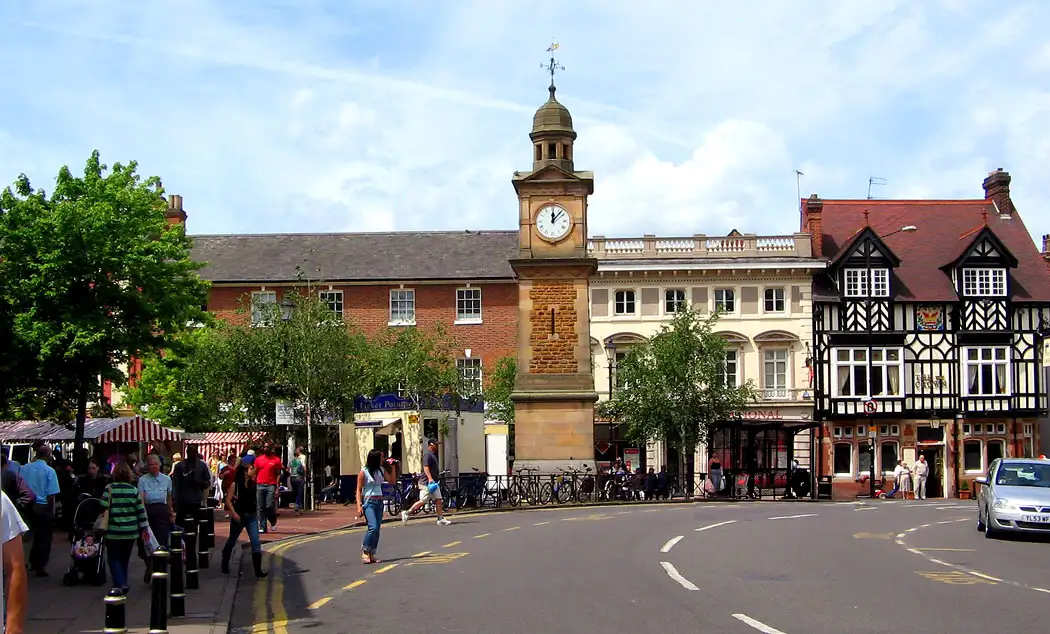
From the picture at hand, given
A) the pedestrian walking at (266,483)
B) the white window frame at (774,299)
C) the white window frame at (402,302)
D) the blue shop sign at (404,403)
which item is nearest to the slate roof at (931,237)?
the white window frame at (774,299)

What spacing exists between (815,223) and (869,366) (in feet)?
22.4

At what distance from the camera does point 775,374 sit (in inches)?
2189

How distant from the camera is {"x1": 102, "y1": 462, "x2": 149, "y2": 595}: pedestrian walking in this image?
13383mm

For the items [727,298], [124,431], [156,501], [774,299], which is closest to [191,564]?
[156,501]

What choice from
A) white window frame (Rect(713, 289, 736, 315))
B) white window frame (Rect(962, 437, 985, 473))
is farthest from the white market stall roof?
white window frame (Rect(962, 437, 985, 473))

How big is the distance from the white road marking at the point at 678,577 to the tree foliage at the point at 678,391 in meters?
27.1

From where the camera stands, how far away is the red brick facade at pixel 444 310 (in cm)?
5675

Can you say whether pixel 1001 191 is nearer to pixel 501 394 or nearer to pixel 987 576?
pixel 501 394

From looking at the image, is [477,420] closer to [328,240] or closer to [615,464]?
[615,464]

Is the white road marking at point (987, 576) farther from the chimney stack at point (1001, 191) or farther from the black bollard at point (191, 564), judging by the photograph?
the chimney stack at point (1001, 191)

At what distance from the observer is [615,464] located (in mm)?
42188

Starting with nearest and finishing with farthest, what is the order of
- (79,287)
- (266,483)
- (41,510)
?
(41,510) < (266,483) < (79,287)

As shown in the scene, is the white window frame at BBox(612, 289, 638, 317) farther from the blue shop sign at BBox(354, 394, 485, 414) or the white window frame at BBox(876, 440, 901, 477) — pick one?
the blue shop sign at BBox(354, 394, 485, 414)

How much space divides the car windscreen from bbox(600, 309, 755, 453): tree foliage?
2016 centimetres
